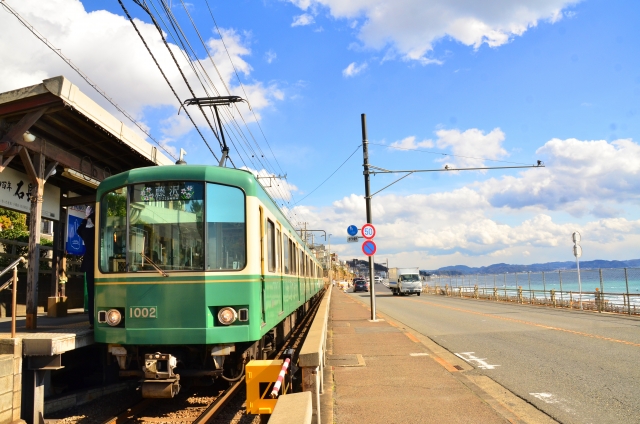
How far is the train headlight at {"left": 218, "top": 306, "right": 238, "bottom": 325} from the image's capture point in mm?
6527

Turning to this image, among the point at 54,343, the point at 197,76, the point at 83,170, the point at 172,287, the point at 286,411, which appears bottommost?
the point at 286,411

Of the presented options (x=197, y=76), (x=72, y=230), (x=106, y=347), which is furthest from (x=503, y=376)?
(x=72, y=230)

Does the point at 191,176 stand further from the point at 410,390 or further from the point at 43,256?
the point at 43,256

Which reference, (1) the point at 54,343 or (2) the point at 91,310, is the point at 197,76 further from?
(1) the point at 54,343

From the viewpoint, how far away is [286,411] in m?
4.41

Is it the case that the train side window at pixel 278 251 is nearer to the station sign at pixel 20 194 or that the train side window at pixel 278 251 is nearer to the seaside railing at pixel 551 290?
the station sign at pixel 20 194

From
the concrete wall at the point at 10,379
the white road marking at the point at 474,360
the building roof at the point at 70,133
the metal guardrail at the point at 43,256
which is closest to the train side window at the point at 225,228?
the concrete wall at the point at 10,379

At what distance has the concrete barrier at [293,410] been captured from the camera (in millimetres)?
4140

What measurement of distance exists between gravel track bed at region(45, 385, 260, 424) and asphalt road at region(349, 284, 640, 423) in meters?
3.85

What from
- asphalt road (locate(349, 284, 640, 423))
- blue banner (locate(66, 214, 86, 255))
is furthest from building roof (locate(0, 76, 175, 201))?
asphalt road (locate(349, 284, 640, 423))

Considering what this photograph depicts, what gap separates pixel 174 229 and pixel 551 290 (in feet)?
73.3

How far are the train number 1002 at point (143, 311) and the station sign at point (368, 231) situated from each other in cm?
1098

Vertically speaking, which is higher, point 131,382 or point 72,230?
point 72,230

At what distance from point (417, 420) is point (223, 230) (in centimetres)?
328
